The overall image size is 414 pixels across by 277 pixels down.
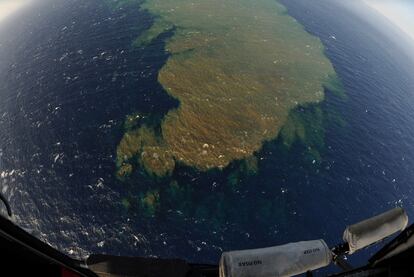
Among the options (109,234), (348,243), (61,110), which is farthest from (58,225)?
(348,243)

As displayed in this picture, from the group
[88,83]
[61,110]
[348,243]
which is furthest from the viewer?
[88,83]

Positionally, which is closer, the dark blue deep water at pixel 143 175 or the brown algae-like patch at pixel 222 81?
the dark blue deep water at pixel 143 175

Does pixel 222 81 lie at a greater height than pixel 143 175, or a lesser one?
lesser

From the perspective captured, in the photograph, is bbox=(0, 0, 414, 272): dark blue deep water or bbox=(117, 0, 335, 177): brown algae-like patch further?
bbox=(117, 0, 335, 177): brown algae-like patch

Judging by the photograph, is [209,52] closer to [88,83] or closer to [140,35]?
[140,35]
